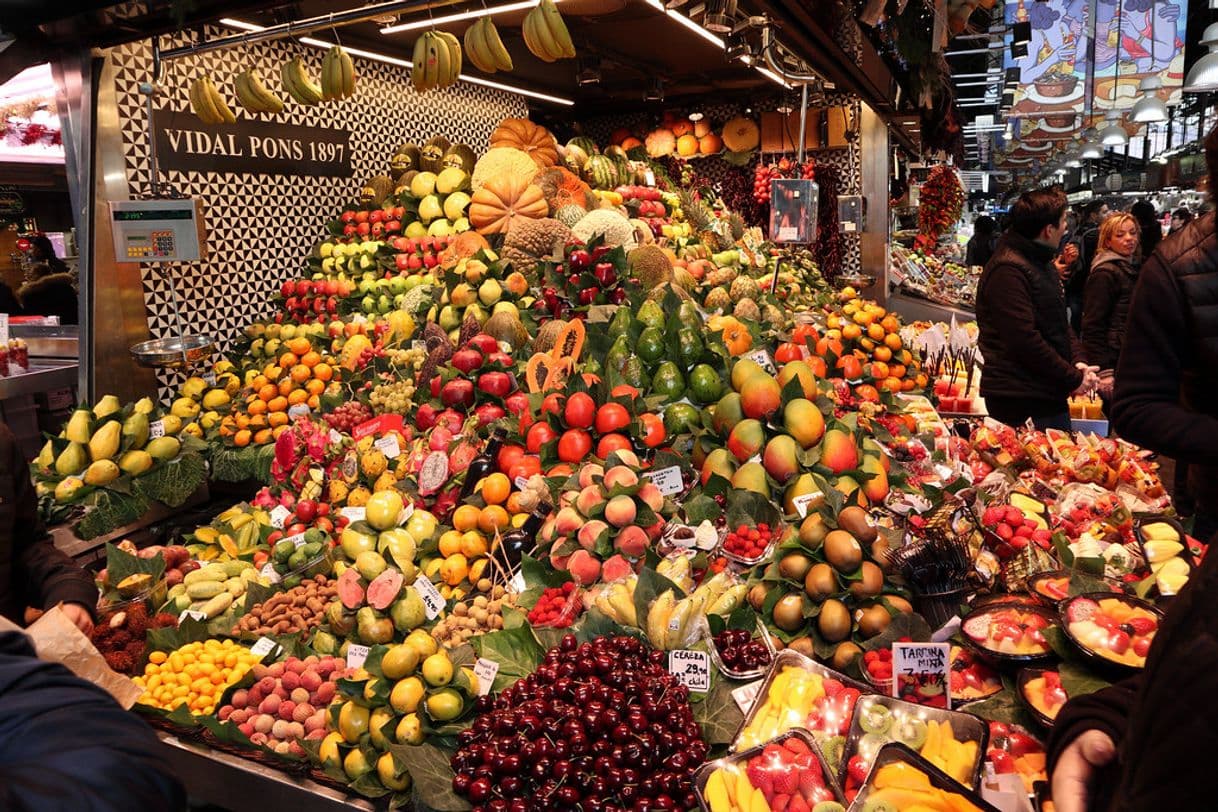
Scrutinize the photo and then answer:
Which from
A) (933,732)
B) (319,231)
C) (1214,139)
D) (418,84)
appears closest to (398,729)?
(933,732)

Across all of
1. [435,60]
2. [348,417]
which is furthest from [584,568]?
[435,60]

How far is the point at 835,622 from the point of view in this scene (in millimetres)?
2000

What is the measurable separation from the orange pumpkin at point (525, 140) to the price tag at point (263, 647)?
15.6 ft

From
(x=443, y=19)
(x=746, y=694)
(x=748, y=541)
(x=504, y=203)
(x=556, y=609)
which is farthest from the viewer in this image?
(x=504, y=203)

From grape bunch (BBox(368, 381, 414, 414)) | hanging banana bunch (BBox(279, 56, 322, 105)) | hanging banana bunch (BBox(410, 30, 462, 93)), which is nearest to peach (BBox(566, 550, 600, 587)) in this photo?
grape bunch (BBox(368, 381, 414, 414))

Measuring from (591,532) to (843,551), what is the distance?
2.57 feet

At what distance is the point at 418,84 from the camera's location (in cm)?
414

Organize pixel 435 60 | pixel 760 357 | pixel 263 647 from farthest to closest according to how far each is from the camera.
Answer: pixel 435 60 < pixel 760 357 < pixel 263 647

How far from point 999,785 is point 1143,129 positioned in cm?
2258

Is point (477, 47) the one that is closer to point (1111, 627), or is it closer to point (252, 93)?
point (252, 93)

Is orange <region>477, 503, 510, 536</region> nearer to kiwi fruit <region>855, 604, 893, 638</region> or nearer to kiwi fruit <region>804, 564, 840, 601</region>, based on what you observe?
kiwi fruit <region>804, 564, 840, 601</region>

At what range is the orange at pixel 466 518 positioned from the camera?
279cm

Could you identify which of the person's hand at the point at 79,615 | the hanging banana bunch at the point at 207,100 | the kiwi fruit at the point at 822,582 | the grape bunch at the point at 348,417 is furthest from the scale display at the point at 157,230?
the kiwi fruit at the point at 822,582

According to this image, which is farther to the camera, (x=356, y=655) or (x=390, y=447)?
(x=390, y=447)
